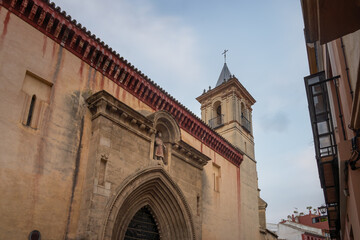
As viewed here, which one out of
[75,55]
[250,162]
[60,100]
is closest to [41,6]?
[75,55]

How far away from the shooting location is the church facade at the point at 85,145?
25.9 ft

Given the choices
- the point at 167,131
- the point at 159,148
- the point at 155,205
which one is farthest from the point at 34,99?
the point at 155,205

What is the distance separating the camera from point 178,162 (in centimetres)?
1243

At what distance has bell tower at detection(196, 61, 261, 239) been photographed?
16.8 meters

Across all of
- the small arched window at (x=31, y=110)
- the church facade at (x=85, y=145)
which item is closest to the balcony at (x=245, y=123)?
the church facade at (x=85, y=145)

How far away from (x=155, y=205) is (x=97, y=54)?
5207 millimetres

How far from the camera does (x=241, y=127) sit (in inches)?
746

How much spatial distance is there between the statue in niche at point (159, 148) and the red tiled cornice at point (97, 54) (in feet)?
3.80

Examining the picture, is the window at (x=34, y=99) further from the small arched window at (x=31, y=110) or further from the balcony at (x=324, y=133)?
the balcony at (x=324, y=133)

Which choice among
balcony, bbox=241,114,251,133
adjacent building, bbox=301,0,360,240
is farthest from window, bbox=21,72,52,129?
balcony, bbox=241,114,251,133

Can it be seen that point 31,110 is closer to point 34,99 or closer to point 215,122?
point 34,99

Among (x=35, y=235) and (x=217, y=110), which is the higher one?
(x=217, y=110)

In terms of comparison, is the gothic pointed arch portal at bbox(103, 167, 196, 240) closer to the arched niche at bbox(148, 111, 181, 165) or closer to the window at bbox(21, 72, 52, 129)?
the arched niche at bbox(148, 111, 181, 165)

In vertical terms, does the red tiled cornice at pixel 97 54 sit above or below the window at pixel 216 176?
above
